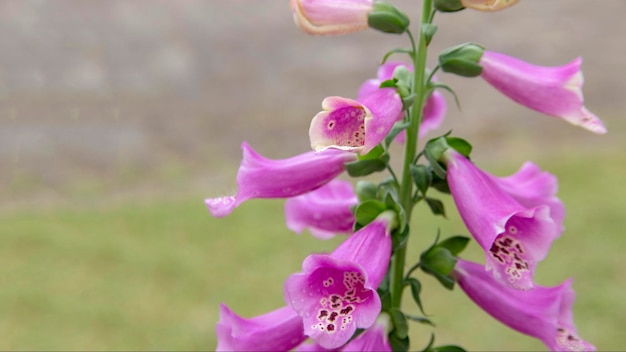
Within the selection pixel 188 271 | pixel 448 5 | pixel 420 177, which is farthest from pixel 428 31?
pixel 188 271

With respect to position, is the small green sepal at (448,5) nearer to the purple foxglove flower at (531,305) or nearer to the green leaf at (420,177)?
the green leaf at (420,177)

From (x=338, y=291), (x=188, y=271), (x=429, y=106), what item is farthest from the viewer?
(x=188, y=271)

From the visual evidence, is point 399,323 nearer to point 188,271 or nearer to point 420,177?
point 420,177

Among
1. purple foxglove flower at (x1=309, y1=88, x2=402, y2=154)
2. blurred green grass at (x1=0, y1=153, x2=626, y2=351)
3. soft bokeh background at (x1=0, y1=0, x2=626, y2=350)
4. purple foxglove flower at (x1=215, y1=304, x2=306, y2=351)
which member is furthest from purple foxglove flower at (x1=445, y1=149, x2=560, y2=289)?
blurred green grass at (x1=0, y1=153, x2=626, y2=351)

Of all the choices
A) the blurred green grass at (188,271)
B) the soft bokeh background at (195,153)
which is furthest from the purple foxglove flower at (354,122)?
the blurred green grass at (188,271)

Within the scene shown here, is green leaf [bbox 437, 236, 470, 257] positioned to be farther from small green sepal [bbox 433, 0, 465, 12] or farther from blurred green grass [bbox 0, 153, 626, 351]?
blurred green grass [bbox 0, 153, 626, 351]

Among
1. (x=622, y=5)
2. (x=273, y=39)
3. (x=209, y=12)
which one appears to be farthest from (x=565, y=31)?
(x=209, y=12)

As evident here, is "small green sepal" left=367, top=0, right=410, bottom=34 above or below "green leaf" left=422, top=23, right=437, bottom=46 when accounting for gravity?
above

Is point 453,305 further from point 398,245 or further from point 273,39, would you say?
point 273,39
